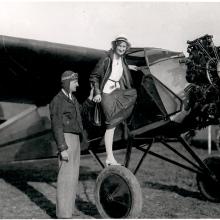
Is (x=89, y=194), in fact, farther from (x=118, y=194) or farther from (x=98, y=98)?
(x=98, y=98)

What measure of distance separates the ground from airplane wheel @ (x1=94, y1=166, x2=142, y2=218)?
1.81 ft

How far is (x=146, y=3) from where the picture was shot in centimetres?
700

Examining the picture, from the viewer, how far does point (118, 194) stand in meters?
4.63

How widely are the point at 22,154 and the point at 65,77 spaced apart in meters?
2.89

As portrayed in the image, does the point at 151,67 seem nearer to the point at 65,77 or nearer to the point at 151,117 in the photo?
the point at 151,117

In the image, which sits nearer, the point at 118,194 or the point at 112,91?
the point at 118,194

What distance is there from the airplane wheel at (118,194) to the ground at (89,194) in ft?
1.81

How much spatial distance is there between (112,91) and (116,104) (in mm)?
178

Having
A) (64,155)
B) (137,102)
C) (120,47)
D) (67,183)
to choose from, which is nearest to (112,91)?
(137,102)

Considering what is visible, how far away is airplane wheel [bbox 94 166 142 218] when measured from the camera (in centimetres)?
446

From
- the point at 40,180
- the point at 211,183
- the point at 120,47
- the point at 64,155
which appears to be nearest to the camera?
the point at 64,155

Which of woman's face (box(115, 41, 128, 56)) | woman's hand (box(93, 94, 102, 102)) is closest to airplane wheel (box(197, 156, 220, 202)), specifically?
woman's hand (box(93, 94, 102, 102))

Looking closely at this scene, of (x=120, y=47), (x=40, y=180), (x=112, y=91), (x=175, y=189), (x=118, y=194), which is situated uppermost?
(x=120, y=47)

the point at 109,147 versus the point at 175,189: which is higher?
the point at 109,147
